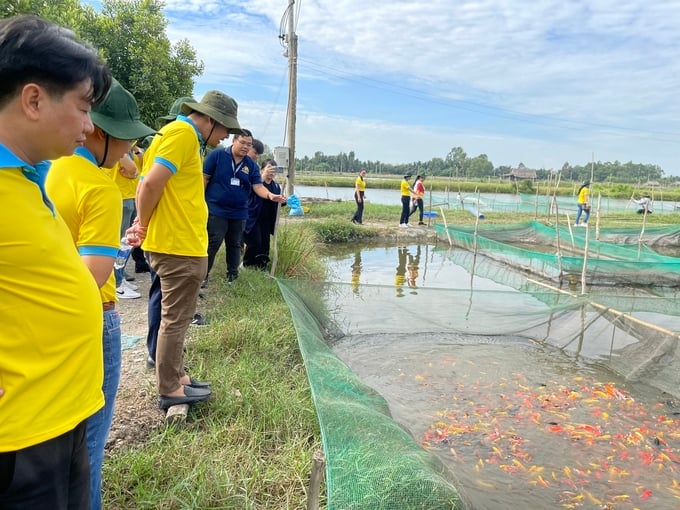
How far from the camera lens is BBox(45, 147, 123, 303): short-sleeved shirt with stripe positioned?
1.44 m

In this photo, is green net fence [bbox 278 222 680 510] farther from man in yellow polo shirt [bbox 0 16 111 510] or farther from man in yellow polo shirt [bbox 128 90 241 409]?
man in yellow polo shirt [bbox 0 16 111 510]

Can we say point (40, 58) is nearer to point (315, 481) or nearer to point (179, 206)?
point (315, 481)

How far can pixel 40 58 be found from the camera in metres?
0.94

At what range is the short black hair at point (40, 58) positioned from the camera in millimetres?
922

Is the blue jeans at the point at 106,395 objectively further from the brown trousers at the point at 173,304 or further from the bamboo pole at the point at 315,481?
the brown trousers at the point at 173,304

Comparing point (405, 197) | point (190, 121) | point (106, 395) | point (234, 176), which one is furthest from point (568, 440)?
point (405, 197)

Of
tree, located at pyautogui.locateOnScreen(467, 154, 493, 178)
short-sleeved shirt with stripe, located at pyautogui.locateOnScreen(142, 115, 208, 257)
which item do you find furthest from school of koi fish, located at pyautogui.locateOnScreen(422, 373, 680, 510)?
tree, located at pyautogui.locateOnScreen(467, 154, 493, 178)

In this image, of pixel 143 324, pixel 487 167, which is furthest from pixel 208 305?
pixel 487 167

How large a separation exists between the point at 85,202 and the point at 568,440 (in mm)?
3740

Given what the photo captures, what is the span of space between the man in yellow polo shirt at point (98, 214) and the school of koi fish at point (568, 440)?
254cm

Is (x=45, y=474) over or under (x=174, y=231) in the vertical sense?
under

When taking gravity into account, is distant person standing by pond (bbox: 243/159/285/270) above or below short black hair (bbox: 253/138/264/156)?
below

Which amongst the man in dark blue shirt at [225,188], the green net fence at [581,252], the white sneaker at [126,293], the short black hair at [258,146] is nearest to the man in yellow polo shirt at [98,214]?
the man in dark blue shirt at [225,188]

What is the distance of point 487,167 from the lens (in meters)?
69.7
